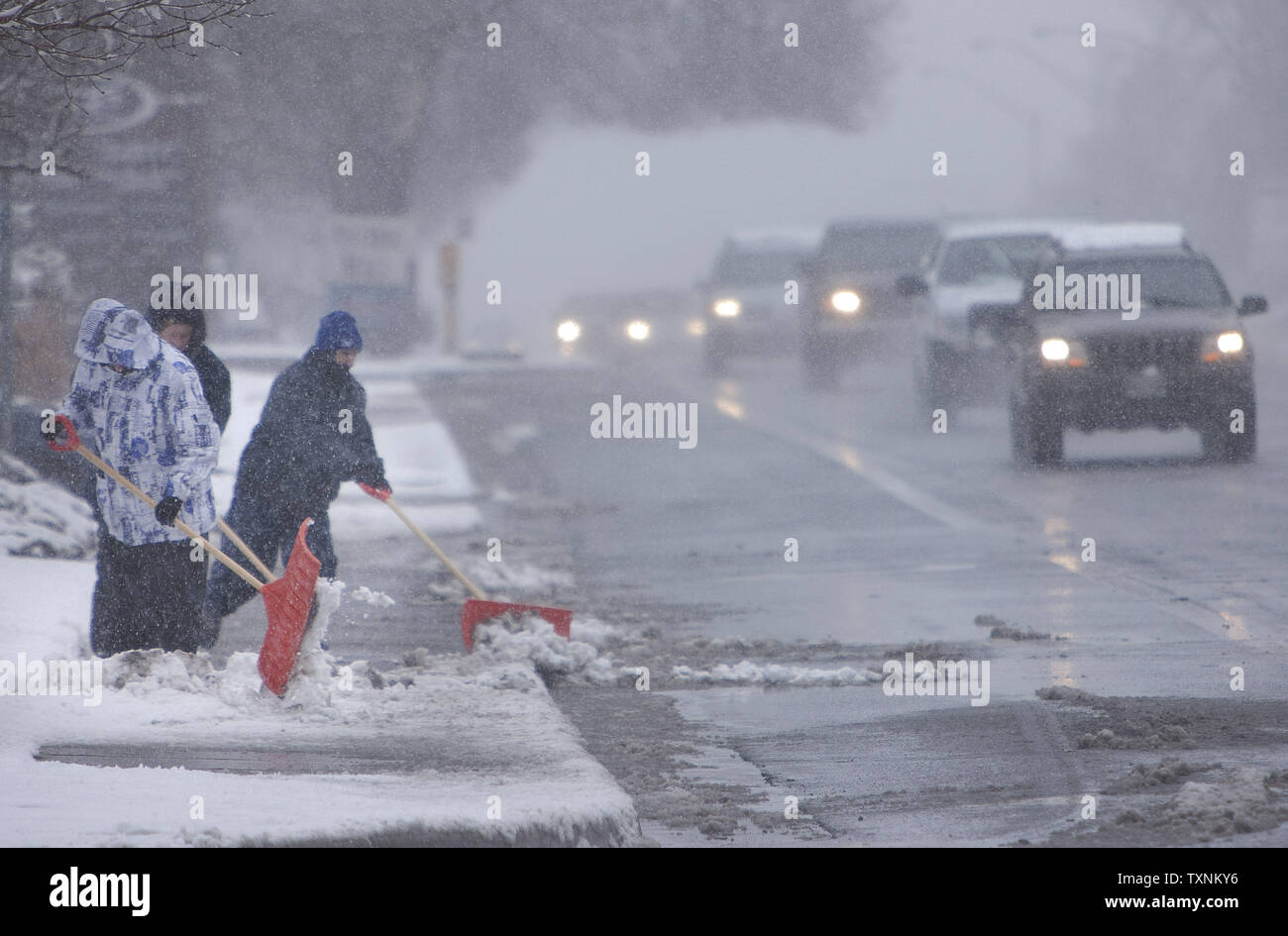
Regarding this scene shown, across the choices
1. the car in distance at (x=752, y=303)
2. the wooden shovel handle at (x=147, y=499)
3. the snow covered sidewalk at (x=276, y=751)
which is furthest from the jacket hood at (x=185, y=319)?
the car in distance at (x=752, y=303)

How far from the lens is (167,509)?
23.8ft

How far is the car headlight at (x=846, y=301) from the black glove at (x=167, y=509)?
19.0 metres

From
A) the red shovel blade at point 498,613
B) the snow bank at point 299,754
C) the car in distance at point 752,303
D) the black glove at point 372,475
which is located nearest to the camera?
the snow bank at point 299,754

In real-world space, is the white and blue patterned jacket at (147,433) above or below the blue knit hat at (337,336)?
below

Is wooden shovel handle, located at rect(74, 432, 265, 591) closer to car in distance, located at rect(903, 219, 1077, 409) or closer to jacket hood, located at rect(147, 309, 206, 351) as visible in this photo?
jacket hood, located at rect(147, 309, 206, 351)

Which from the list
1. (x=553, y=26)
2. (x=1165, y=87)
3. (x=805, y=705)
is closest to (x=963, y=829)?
(x=805, y=705)

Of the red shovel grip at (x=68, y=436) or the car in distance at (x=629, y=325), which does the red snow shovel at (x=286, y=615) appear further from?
the car in distance at (x=629, y=325)

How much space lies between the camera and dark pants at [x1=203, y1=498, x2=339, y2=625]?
866cm

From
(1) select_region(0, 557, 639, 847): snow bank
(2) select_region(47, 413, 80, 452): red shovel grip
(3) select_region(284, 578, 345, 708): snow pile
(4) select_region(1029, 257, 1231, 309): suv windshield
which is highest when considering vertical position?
(4) select_region(1029, 257, 1231, 309): suv windshield

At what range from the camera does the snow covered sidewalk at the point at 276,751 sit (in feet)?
16.7

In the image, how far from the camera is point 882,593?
10.4 meters

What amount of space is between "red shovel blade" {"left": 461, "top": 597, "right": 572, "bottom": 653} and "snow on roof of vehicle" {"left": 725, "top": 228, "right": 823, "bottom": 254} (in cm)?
2185

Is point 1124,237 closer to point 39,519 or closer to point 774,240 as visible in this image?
point 39,519

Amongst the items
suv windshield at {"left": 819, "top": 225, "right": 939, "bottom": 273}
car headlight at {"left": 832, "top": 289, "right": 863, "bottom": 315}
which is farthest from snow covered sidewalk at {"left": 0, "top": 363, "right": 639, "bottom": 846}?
suv windshield at {"left": 819, "top": 225, "right": 939, "bottom": 273}
